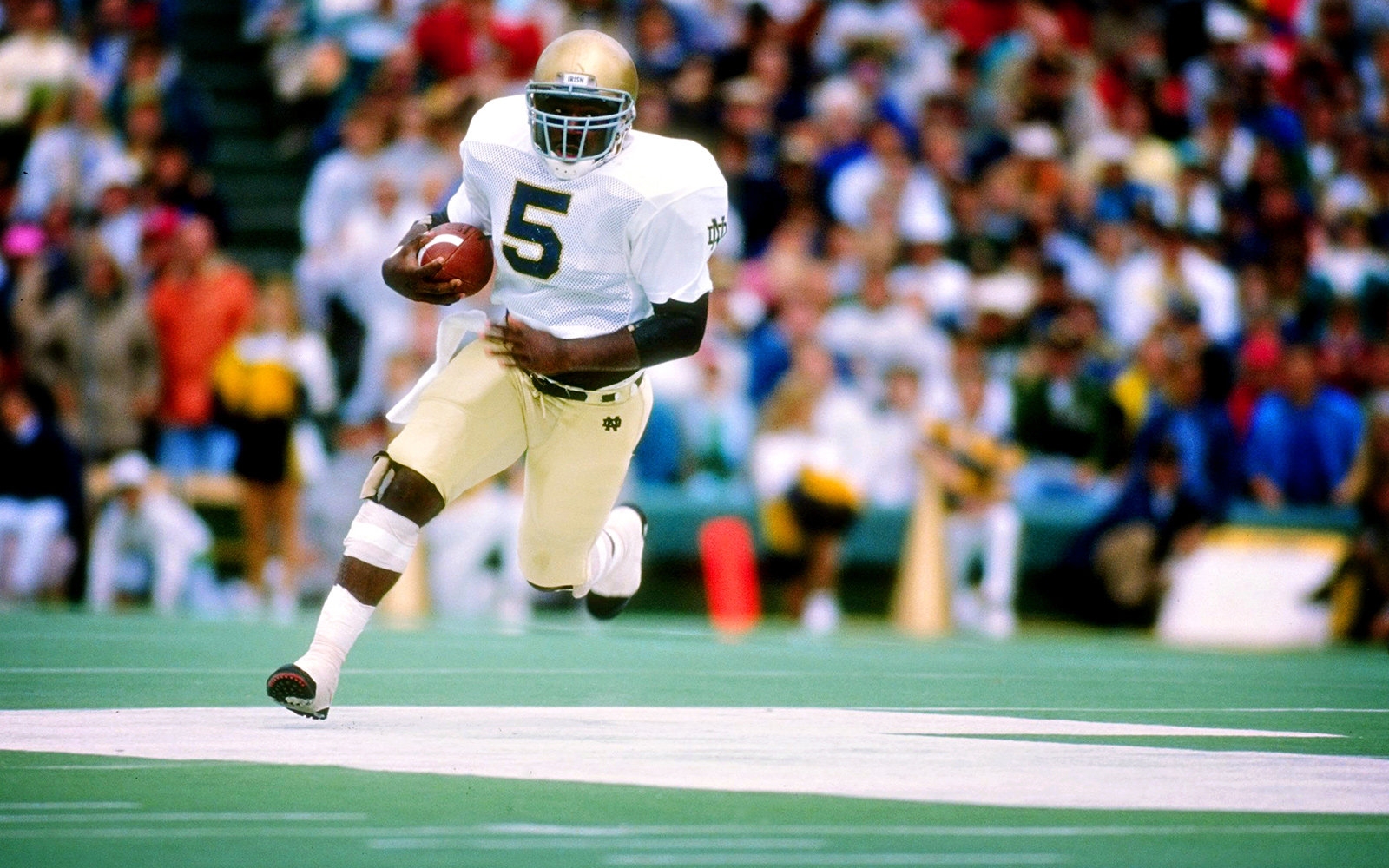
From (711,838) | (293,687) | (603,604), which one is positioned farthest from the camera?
(603,604)

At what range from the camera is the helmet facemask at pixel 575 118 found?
5945mm

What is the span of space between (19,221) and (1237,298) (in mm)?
7822

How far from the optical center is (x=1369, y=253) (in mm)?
15828

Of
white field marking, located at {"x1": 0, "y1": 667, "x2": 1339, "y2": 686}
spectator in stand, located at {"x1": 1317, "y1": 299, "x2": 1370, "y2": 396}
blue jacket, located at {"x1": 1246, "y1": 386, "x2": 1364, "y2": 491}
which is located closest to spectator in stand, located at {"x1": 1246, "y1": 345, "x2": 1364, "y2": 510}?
blue jacket, located at {"x1": 1246, "y1": 386, "x2": 1364, "y2": 491}

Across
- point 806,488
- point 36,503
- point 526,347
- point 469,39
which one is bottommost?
point 36,503

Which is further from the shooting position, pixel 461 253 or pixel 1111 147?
pixel 1111 147

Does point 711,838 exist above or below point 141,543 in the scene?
above

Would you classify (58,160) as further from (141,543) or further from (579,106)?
(579,106)

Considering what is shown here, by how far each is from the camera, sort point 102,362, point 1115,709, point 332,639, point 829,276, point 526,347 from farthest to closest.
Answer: point 829,276 → point 102,362 → point 1115,709 → point 526,347 → point 332,639

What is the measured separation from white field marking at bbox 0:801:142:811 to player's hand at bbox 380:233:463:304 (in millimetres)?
2091

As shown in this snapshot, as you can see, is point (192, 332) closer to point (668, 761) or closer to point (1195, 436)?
point (1195, 436)

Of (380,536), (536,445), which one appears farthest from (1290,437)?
(380,536)

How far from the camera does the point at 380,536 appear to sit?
18.9 feet

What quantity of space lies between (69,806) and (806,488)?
8.20 metres
